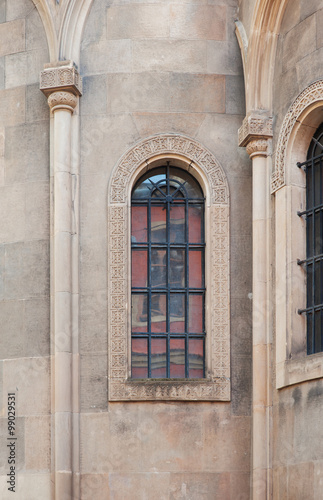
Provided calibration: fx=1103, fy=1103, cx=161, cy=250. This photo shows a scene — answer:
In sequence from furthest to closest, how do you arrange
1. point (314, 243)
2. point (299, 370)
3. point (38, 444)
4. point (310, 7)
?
point (38, 444) < point (310, 7) < point (314, 243) < point (299, 370)

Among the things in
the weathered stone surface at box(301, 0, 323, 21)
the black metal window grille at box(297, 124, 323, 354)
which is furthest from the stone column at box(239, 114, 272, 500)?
the weathered stone surface at box(301, 0, 323, 21)

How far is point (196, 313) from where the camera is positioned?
17.9 m

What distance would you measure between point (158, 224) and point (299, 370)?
12.3 ft

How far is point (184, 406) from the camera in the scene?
56.3 ft

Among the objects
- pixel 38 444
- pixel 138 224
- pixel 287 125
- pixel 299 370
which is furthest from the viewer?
pixel 138 224

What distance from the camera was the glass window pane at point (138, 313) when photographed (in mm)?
17797

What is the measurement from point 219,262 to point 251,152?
1829mm

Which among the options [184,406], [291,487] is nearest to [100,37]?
[184,406]

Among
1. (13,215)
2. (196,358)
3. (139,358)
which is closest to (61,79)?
(13,215)

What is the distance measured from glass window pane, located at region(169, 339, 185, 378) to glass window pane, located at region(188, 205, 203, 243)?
1.71 metres

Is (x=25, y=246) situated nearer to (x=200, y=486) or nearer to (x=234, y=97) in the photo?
(x=234, y=97)

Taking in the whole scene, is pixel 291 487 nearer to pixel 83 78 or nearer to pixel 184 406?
pixel 184 406

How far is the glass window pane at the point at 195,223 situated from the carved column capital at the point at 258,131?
4.63ft

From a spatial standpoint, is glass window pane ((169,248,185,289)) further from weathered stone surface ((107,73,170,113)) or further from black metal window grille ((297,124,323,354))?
weathered stone surface ((107,73,170,113))
